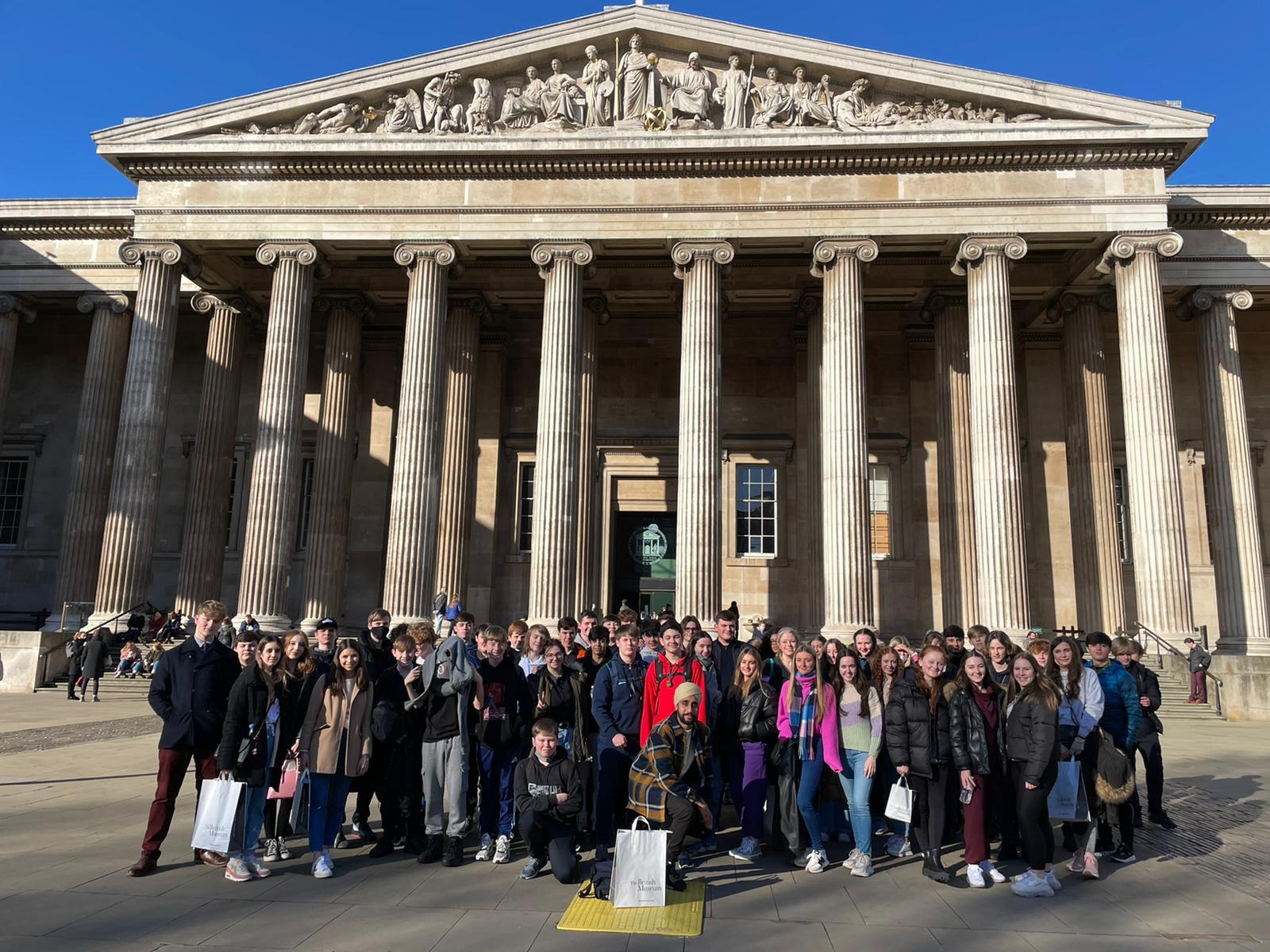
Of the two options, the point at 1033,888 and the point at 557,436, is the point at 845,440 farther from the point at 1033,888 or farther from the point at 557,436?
the point at 1033,888

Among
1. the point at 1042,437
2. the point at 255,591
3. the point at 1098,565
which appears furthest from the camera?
the point at 1042,437

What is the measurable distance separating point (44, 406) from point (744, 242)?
23455 millimetres

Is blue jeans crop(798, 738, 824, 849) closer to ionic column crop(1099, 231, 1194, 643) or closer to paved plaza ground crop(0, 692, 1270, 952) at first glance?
paved plaza ground crop(0, 692, 1270, 952)

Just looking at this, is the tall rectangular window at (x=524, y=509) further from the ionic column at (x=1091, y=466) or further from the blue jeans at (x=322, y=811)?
the blue jeans at (x=322, y=811)

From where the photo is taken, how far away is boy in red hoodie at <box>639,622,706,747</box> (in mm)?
7262

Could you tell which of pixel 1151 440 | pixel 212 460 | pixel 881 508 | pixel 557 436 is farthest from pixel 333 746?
pixel 881 508

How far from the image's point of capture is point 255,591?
20406 mm

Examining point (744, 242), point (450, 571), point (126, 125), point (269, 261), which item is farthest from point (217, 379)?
point (744, 242)

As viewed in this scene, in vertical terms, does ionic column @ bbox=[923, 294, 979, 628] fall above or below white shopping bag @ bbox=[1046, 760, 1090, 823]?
above

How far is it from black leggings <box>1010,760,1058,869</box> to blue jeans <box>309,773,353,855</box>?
17.5ft

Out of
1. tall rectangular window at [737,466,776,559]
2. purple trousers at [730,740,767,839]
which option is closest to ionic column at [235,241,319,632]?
tall rectangular window at [737,466,776,559]

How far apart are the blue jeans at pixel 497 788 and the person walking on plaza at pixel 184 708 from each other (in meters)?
2.16

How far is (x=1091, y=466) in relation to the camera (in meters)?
23.1

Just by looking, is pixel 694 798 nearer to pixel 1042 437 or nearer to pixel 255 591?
pixel 255 591
